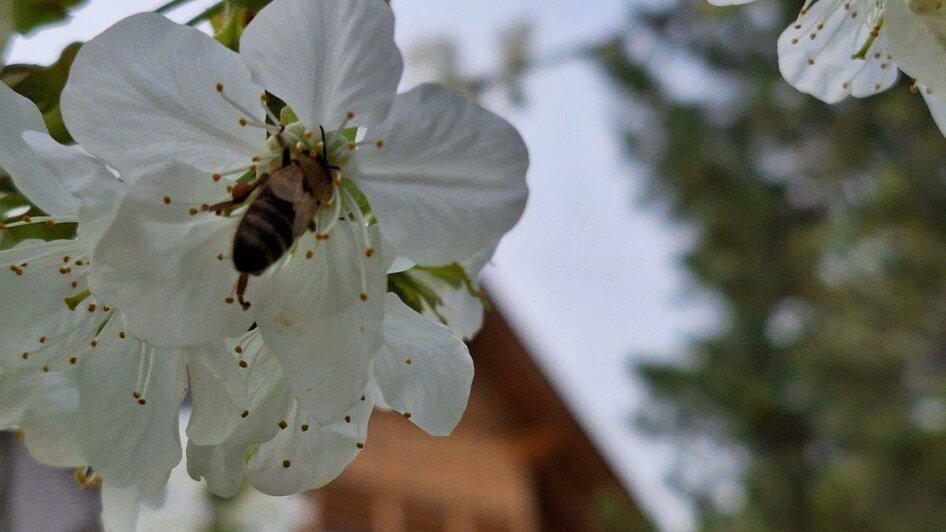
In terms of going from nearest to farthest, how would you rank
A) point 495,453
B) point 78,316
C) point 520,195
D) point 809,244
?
point 520,195 → point 78,316 → point 495,453 → point 809,244

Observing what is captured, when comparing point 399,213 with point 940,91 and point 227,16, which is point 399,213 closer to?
point 227,16

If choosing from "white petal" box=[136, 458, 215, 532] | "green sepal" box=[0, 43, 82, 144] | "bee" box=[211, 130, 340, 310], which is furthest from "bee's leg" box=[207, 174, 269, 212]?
"white petal" box=[136, 458, 215, 532]

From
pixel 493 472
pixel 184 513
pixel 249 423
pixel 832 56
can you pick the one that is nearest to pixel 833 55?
pixel 832 56

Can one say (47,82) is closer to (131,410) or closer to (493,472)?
(131,410)

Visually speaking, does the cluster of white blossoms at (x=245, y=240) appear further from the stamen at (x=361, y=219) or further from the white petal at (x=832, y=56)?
the white petal at (x=832, y=56)

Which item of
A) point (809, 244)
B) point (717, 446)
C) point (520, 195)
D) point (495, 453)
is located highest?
point (520, 195)

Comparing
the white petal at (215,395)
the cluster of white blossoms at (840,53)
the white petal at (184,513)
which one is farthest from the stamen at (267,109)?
the white petal at (184,513)

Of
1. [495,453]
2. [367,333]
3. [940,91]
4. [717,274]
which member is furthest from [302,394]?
[717,274]

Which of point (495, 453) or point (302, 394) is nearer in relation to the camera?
point (302, 394)
